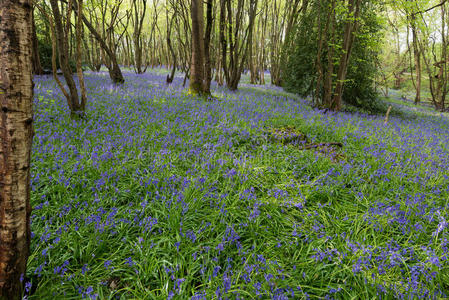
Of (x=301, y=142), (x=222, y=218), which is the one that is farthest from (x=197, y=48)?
(x=222, y=218)

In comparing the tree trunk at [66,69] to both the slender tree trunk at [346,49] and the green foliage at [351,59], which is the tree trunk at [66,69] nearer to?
the slender tree trunk at [346,49]

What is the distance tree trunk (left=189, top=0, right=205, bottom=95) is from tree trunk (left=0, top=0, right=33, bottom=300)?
8.30 metres

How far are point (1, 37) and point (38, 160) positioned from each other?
2.97 metres

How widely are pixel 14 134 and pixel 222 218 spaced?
2.37 m

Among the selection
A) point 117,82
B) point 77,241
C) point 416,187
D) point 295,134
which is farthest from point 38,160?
point 117,82

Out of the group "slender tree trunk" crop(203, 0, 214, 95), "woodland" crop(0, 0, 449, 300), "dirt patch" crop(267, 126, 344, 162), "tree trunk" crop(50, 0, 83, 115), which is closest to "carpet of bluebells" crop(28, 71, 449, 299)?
"woodland" crop(0, 0, 449, 300)

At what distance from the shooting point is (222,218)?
3.07 m

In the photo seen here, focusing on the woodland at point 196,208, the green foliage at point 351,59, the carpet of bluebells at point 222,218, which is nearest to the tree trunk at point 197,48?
the woodland at point 196,208

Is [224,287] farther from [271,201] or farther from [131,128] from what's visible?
[131,128]

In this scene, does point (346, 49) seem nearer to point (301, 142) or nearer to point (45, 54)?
point (301, 142)

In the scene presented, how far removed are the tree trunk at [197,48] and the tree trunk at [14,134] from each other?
27.2ft

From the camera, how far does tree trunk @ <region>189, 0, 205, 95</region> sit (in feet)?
29.5

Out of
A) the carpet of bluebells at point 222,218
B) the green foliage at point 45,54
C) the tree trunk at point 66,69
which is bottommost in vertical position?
the carpet of bluebells at point 222,218

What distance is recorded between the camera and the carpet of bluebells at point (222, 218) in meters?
2.28
